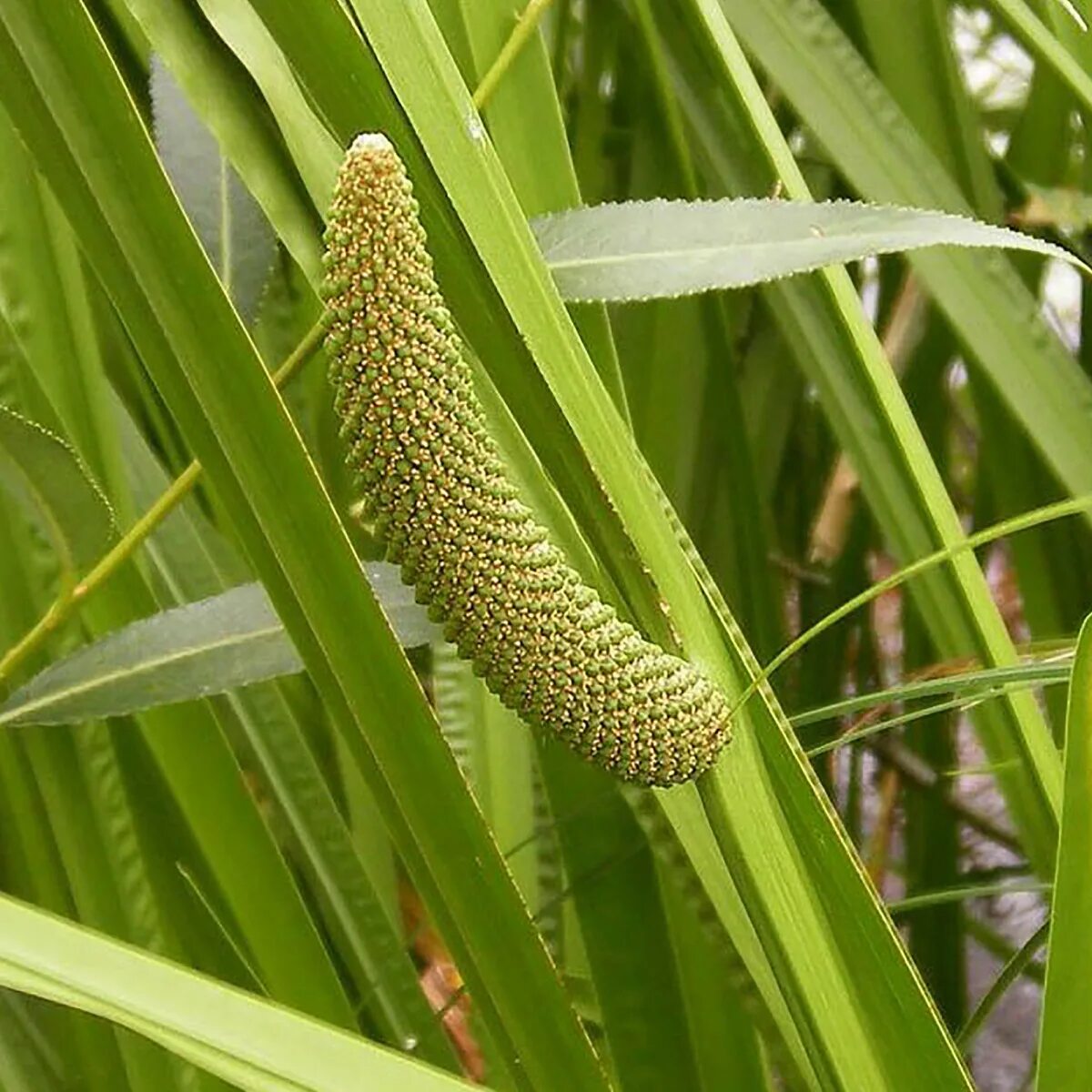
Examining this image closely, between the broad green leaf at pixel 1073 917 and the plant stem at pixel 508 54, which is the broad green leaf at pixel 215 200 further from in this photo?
the broad green leaf at pixel 1073 917

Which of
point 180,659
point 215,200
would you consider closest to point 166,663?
point 180,659

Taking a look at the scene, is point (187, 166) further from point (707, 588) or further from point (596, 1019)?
point (596, 1019)

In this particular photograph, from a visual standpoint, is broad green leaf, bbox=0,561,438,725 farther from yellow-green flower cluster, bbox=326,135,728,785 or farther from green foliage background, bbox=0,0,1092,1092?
yellow-green flower cluster, bbox=326,135,728,785

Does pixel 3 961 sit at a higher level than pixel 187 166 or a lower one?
lower

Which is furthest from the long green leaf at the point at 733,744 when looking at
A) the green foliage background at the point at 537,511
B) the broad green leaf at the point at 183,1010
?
the broad green leaf at the point at 183,1010

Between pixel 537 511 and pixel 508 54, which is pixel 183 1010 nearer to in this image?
pixel 537 511

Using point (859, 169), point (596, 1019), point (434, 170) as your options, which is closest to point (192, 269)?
point (434, 170)
